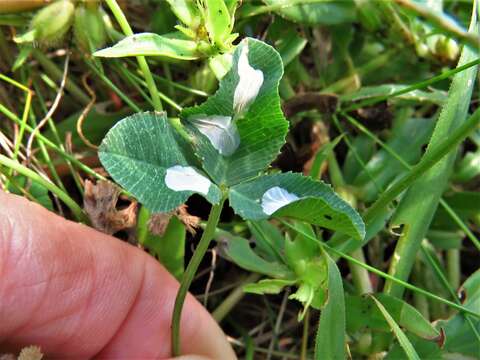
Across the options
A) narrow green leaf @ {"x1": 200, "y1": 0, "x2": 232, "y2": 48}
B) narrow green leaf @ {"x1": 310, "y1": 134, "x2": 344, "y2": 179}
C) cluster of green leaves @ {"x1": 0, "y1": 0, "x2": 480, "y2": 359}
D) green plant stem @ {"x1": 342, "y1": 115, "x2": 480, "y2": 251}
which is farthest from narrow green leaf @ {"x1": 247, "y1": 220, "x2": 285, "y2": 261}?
narrow green leaf @ {"x1": 200, "y1": 0, "x2": 232, "y2": 48}

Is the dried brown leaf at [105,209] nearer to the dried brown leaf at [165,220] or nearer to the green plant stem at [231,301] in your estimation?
the dried brown leaf at [165,220]

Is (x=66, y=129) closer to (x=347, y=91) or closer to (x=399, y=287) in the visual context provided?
(x=347, y=91)

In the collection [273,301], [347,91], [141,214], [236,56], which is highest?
[236,56]

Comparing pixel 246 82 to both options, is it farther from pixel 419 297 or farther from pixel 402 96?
pixel 419 297

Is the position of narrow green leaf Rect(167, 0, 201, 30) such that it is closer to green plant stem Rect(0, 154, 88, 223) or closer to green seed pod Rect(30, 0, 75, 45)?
green seed pod Rect(30, 0, 75, 45)

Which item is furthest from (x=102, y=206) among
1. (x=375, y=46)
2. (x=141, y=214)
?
(x=375, y=46)
